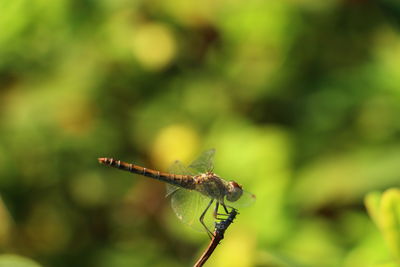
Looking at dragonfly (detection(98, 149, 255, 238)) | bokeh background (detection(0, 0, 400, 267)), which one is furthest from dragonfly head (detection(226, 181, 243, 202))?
bokeh background (detection(0, 0, 400, 267))

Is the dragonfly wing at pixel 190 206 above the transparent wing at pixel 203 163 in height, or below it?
below

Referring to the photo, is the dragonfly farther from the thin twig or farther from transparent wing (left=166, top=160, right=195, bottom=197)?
the thin twig

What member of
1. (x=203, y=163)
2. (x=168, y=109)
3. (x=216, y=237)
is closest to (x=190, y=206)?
(x=203, y=163)

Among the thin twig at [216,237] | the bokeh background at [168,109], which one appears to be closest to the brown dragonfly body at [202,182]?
the thin twig at [216,237]

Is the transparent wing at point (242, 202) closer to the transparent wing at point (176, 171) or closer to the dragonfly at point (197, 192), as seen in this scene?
the dragonfly at point (197, 192)

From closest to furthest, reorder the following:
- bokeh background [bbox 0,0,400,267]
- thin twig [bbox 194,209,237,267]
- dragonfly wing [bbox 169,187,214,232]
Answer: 1. thin twig [bbox 194,209,237,267]
2. dragonfly wing [bbox 169,187,214,232]
3. bokeh background [bbox 0,0,400,267]

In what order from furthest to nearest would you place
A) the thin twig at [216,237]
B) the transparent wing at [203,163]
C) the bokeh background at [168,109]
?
1. the bokeh background at [168,109]
2. the transparent wing at [203,163]
3. the thin twig at [216,237]
